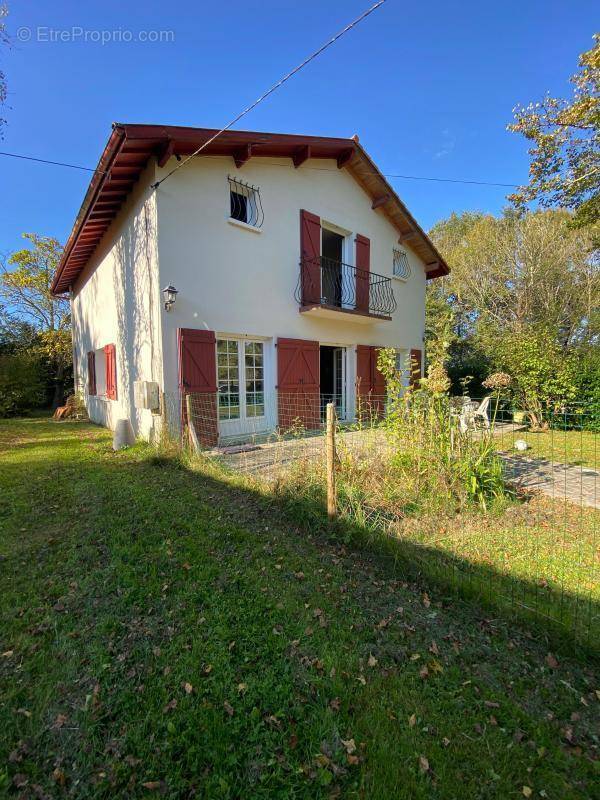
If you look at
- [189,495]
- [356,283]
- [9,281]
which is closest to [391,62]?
[356,283]

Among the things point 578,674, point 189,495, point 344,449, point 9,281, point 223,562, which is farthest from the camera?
point 9,281

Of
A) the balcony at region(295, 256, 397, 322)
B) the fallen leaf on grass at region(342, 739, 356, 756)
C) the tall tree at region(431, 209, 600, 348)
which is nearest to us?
the fallen leaf on grass at region(342, 739, 356, 756)

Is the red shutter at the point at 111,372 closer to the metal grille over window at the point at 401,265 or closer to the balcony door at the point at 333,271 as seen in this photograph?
the balcony door at the point at 333,271

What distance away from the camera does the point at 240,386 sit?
7.40 meters

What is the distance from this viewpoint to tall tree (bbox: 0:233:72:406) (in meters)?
16.8

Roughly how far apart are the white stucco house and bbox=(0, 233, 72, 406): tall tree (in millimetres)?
7234

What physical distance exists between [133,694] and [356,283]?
370 inches

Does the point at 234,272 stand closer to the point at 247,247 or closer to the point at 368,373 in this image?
the point at 247,247

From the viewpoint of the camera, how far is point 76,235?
29.9ft

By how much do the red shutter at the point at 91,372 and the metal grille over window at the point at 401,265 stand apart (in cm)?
956

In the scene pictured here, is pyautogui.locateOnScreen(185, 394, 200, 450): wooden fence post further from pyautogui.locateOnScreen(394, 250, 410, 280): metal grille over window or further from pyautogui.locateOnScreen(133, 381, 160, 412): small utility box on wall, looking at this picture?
pyautogui.locateOnScreen(394, 250, 410, 280): metal grille over window

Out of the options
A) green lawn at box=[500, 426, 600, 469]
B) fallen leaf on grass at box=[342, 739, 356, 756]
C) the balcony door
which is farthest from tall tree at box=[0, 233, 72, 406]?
fallen leaf on grass at box=[342, 739, 356, 756]

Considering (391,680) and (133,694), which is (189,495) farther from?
(391,680)

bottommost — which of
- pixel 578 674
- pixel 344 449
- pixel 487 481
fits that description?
pixel 578 674
